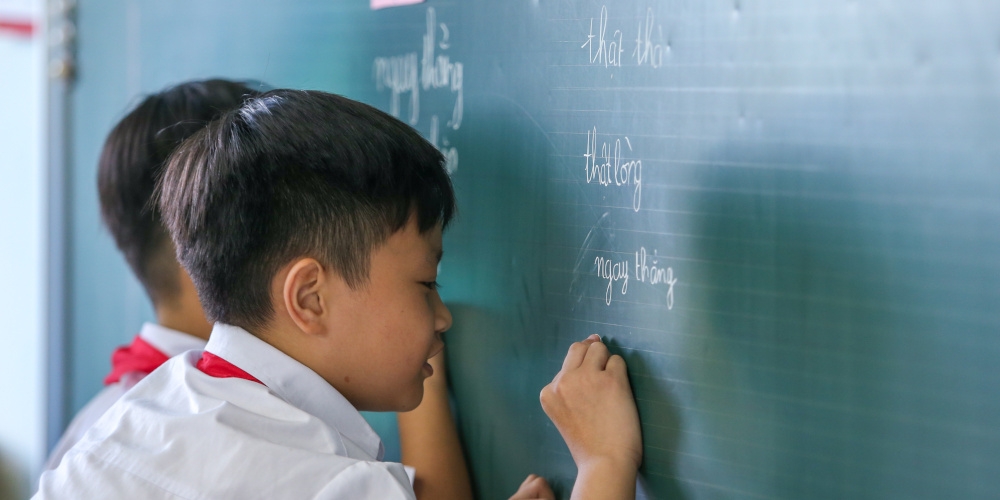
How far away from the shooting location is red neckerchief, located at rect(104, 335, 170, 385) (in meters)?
1.24

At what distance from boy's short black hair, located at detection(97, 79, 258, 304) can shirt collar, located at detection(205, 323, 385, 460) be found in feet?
1.53

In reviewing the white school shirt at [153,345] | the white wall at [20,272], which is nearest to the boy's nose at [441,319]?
the white school shirt at [153,345]

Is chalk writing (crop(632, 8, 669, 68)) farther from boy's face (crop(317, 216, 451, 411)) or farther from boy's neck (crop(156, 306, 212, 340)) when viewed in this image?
boy's neck (crop(156, 306, 212, 340))

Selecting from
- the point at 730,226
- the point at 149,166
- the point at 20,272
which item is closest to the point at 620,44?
the point at 730,226

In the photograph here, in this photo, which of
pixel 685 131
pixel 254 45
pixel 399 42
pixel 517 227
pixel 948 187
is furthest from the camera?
pixel 254 45

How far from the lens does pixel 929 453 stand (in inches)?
25.7

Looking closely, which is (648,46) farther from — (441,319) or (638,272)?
(441,319)

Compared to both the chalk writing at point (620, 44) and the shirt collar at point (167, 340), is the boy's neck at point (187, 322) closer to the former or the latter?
the shirt collar at point (167, 340)

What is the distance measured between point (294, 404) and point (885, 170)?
57 cm

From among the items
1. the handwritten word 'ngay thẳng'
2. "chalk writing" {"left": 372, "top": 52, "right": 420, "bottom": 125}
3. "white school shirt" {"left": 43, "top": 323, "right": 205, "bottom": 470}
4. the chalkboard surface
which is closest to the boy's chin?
the chalkboard surface

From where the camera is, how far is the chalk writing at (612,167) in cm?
82

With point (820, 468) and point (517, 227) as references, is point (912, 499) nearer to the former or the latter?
point (820, 468)

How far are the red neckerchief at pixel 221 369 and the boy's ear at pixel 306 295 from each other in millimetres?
69

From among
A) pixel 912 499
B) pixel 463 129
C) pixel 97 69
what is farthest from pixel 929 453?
pixel 97 69
